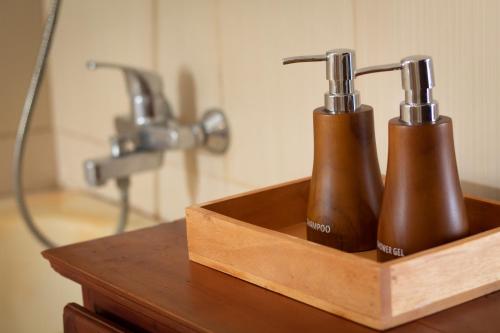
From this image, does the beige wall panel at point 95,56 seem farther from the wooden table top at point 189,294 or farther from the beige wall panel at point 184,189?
the wooden table top at point 189,294

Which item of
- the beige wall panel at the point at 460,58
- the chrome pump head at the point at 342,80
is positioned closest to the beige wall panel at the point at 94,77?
the beige wall panel at the point at 460,58

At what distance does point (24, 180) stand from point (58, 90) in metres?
0.17

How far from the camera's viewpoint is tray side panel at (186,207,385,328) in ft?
1.69

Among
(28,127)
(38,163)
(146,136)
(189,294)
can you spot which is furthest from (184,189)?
(189,294)

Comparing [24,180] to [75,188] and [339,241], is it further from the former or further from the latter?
[339,241]

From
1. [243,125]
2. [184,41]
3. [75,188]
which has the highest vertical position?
[184,41]

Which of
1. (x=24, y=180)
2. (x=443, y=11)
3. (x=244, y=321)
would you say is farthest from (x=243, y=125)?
(x=24, y=180)

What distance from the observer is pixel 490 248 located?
548mm

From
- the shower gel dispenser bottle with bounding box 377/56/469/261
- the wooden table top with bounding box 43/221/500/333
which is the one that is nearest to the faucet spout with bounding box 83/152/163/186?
the wooden table top with bounding box 43/221/500/333

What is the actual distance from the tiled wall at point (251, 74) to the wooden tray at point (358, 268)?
12 centimetres

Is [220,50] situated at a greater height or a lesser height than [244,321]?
greater

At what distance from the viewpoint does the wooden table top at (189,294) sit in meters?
0.52

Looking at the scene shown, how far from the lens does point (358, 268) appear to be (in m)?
0.51

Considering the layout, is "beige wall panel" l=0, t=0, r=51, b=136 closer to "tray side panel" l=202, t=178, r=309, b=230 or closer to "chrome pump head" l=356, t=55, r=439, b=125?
"tray side panel" l=202, t=178, r=309, b=230
